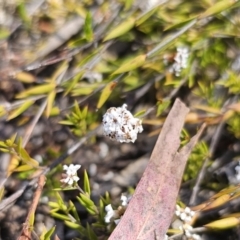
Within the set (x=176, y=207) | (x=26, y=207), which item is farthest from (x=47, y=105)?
(x=176, y=207)

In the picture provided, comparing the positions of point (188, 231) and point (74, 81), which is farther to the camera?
point (74, 81)

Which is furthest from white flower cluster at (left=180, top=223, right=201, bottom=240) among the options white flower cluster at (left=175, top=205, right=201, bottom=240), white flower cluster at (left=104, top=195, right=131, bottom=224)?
white flower cluster at (left=104, top=195, right=131, bottom=224)

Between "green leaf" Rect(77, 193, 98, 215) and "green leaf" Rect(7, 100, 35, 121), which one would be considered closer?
"green leaf" Rect(77, 193, 98, 215)

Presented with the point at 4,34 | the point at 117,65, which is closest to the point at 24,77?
the point at 4,34

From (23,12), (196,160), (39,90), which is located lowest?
(196,160)

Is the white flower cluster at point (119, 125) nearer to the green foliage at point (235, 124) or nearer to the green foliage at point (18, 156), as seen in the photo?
the green foliage at point (18, 156)

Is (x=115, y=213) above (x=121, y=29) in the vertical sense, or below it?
below

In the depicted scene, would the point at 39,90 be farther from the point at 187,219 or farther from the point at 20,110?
the point at 187,219

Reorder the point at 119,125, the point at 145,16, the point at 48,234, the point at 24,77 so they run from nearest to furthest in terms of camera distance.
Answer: the point at 48,234 < the point at 119,125 < the point at 145,16 < the point at 24,77

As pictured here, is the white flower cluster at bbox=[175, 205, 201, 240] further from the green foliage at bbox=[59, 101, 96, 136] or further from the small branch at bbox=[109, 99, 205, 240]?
the green foliage at bbox=[59, 101, 96, 136]
